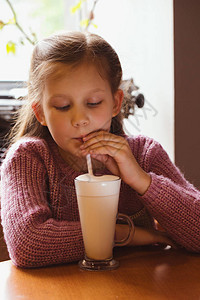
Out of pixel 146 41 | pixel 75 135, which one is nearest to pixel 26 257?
pixel 75 135

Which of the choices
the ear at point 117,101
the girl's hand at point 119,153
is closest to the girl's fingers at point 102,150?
the girl's hand at point 119,153

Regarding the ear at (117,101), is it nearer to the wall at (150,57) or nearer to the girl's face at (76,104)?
the girl's face at (76,104)

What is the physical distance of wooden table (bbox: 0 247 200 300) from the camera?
797 millimetres

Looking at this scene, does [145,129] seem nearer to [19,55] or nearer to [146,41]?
[146,41]

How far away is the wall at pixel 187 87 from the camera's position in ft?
5.07

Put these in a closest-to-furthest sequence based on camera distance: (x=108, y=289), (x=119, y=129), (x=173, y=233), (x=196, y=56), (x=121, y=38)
→ 1. (x=108, y=289)
2. (x=173, y=233)
3. (x=119, y=129)
4. (x=196, y=56)
5. (x=121, y=38)

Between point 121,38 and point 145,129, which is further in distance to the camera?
point 121,38

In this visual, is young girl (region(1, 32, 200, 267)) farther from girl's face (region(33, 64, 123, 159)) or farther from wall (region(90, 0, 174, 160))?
wall (region(90, 0, 174, 160))

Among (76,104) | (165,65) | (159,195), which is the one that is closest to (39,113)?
(76,104)

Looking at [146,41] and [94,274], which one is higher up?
[146,41]

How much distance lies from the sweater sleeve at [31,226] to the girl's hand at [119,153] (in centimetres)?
17

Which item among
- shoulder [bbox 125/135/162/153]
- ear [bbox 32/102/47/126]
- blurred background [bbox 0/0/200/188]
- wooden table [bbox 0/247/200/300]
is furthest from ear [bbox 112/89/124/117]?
wooden table [bbox 0/247/200/300]

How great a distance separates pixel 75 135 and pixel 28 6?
5.80 feet

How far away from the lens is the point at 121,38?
205cm
